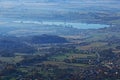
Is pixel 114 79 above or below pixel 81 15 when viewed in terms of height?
above

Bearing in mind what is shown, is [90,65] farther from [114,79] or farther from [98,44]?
[98,44]

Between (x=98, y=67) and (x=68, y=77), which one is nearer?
(x=68, y=77)

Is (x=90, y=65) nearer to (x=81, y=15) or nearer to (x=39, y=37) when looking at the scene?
(x=39, y=37)

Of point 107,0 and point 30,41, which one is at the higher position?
point 30,41

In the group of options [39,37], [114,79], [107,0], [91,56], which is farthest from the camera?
[107,0]

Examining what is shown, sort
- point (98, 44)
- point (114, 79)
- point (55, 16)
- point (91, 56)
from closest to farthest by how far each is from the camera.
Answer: point (114, 79), point (91, 56), point (98, 44), point (55, 16)

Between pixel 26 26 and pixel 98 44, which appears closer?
pixel 98 44

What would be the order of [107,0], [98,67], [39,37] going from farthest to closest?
[107,0], [39,37], [98,67]

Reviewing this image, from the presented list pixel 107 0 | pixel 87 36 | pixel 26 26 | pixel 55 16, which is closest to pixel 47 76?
pixel 87 36

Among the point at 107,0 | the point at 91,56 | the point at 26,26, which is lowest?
the point at 107,0

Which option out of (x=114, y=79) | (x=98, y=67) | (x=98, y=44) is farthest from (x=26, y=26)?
(x=114, y=79)
